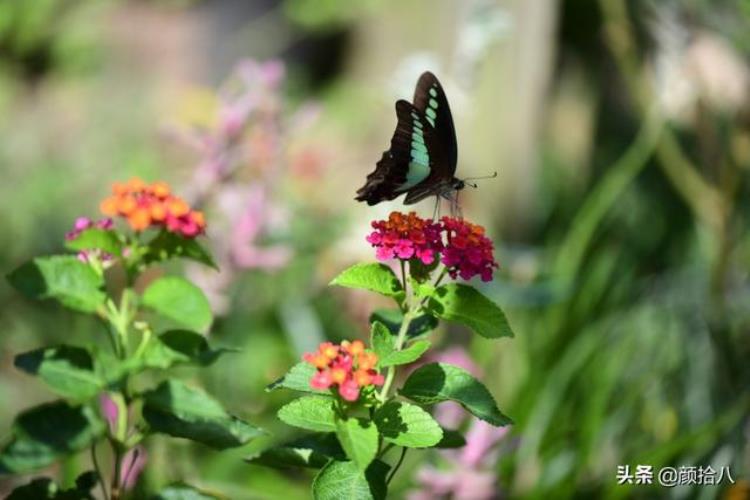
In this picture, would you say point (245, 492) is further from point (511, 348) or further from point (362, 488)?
point (511, 348)

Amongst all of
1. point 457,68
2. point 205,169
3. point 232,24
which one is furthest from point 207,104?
point 205,169

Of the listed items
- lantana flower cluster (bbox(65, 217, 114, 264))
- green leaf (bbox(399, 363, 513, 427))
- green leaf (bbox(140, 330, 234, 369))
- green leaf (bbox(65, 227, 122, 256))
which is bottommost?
green leaf (bbox(399, 363, 513, 427))

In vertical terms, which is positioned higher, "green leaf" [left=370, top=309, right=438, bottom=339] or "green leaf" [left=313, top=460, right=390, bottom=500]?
"green leaf" [left=370, top=309, right=438, bottom=339]

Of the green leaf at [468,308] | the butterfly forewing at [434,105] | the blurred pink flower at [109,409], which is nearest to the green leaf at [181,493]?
the green leaf at [468,308]

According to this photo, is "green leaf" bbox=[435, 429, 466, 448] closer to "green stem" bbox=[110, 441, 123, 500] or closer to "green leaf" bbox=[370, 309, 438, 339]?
A: "green leaf" bbox=[370, 309, 438, 339]

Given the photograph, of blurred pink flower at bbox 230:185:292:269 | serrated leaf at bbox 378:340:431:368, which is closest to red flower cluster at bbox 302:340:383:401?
serrated leaf at bbox 378:340:431:368
